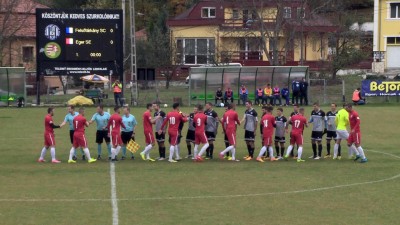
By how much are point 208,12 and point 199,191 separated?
60810mm

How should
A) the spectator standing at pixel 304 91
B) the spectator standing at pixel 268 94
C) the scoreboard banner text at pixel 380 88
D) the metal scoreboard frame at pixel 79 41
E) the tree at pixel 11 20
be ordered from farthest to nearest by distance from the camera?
the tree at pixel 11 20
the scoreboard banner text at pixel 380 88
the spectator standing at pixel 304 91
the spectator standing at pixel 268 94
the metal scoreboard frame at pixel 79 41

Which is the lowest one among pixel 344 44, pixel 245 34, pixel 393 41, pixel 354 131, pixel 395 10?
pixel 354 131

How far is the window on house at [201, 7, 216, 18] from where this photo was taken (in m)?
79.6

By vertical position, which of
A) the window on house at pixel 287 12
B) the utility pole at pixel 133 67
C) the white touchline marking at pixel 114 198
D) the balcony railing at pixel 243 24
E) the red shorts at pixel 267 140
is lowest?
the white touchline marking at pixel 114 198

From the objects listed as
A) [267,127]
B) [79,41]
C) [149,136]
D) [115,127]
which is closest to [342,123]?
[267,127]

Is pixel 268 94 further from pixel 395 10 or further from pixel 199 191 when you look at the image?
pixel 199 191

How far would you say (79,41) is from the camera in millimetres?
50125

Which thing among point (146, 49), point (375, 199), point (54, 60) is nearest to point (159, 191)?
point (375, 199)

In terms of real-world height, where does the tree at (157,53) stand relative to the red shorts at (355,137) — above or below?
above

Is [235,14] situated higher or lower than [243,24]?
higher

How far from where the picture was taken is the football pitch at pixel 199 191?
17031 mm

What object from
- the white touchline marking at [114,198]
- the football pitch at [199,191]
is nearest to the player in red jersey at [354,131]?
the football pitch at [199,191]

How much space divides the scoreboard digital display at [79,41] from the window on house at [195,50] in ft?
75.6

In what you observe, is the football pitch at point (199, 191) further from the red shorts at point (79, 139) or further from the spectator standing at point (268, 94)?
the spectator standing at point (268, 94)
